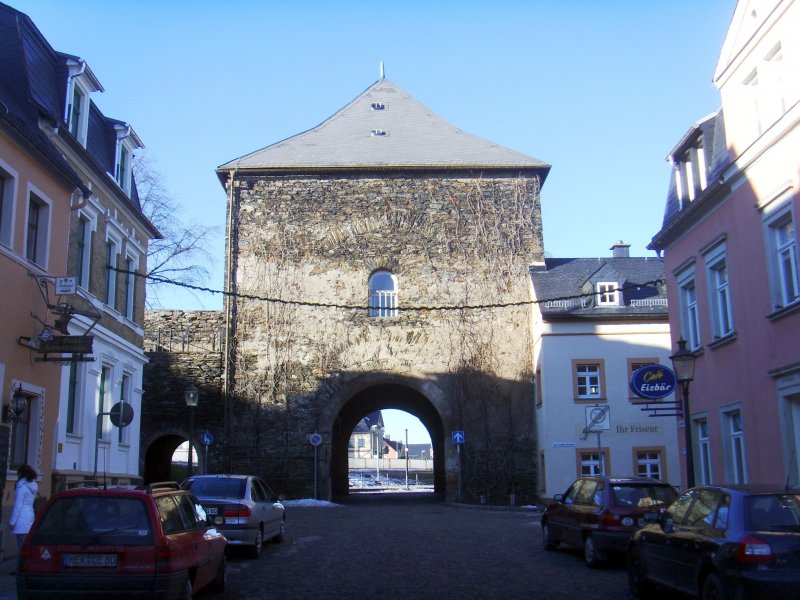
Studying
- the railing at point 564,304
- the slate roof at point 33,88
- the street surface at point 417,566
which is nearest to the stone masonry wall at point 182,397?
the street surface at point 417,566

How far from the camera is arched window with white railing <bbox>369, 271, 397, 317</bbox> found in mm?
33938

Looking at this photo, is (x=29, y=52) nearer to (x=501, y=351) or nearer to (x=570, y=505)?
(x=570, y=505)

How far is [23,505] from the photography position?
12344mm

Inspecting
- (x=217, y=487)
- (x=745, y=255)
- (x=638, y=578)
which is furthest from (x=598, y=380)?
(x=638, y=578)

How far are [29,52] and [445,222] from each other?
18.9 m

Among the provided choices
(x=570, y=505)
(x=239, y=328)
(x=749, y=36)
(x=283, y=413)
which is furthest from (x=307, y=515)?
(x=749, y=36)

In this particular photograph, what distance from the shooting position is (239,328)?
33688 millimetres

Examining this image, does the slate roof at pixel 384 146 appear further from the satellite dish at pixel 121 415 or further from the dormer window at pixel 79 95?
the satellite dish at pixel 121 415

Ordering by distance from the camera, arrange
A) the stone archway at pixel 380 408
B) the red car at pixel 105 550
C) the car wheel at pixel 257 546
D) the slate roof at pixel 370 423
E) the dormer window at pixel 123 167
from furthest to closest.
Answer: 1. the slate roof at pixel 370 423
2. the stone archway at pixel 380 408
3. the dormer window at pixel 123 167
4. the car wheel at pixel 257 546
5. the red car at pixel 105 550

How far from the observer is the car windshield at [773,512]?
8547mm

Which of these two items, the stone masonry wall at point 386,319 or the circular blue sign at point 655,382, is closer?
the circular blue sign at point 655,382

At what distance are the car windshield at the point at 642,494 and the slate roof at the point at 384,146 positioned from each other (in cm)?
2178

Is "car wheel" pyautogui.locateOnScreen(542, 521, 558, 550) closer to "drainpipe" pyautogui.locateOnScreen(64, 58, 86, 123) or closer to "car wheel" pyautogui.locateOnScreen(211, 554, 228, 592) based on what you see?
"car wheel" pyautogui.locateOnScreen(211, 554, 228, 592)

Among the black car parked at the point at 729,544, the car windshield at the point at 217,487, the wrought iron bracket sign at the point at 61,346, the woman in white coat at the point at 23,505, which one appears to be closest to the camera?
the black car parked at the point at 729,544
